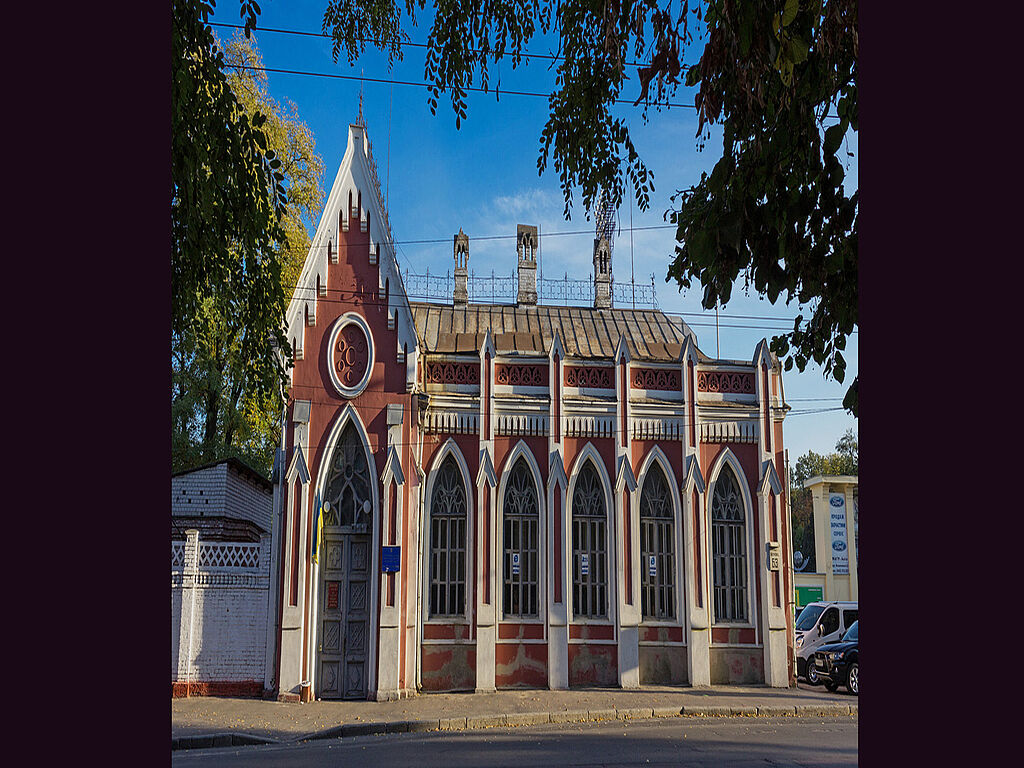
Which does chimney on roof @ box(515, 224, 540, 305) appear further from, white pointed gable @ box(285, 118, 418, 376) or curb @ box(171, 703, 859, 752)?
curb @ box(171, 703, 859, 752)

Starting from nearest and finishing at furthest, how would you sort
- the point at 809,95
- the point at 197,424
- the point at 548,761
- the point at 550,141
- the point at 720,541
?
the point at 809,95 → the point at 550,141 → the point at 548,761 → the point at 720,541 → the point at 197,424

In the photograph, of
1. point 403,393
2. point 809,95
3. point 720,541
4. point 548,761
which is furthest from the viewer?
point 720,541

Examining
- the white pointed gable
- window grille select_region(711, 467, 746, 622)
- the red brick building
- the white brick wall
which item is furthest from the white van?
the white brick wall

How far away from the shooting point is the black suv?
17.3 meters

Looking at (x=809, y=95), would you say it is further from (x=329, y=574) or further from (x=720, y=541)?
(x=720, y=541)

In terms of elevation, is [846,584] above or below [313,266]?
below

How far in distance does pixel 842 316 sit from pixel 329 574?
12.5m

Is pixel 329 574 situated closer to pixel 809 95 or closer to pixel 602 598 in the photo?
pixel 602 598

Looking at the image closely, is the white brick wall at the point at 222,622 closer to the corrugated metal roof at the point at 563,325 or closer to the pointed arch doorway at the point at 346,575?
the pointed arch doorway at the point at 346,575

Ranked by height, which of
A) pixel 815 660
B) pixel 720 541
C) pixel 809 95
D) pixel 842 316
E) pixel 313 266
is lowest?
pixel 815 660

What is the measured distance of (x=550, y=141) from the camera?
6.30 metres

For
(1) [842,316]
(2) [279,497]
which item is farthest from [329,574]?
(1) [842,316]

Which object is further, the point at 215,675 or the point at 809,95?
the point at 215,675

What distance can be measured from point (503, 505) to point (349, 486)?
3083 millimetres
